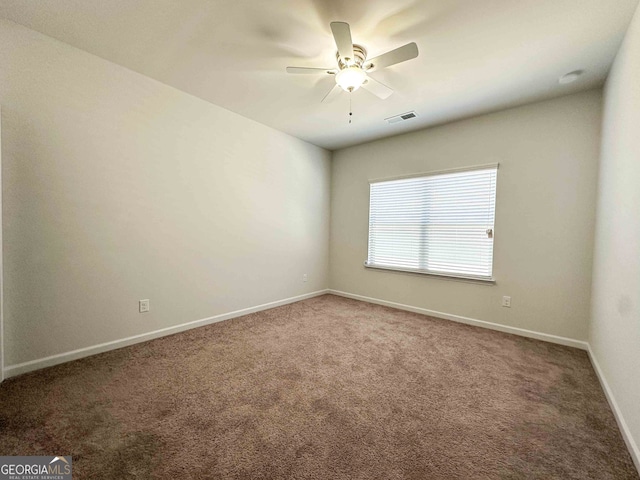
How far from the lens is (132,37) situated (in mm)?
2035

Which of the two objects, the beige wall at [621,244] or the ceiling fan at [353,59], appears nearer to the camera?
the beige wall at [621,244]

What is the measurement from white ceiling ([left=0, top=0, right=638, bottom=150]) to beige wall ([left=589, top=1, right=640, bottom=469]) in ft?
1.16

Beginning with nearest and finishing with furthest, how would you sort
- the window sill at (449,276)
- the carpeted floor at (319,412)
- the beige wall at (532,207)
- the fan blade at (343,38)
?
the carpeted floor at (319,412), the fan blade at (343,38), the beige wall at (532,207), the window sill at (449,276)

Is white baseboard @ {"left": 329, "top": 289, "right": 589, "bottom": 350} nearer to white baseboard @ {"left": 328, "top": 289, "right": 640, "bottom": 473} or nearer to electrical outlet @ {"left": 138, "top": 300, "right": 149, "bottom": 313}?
white baseboard @ {"left": 328, "top": 289, "right": 640, "bottom": 473}

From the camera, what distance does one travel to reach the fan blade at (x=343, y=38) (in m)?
1.58

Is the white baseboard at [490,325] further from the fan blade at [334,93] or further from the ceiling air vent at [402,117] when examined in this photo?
the fan blade at [334,93]

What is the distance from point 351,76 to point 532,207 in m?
2.52

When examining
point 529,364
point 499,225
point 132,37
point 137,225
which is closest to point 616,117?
point 499,225

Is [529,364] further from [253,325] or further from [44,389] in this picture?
[44,389]

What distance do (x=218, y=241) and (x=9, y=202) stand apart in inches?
67.5

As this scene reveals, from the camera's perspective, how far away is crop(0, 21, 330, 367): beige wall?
6.51 ft

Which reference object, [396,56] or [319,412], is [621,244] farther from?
[319,412]

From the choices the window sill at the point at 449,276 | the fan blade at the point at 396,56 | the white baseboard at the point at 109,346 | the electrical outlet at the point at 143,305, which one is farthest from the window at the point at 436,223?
the electrical outlet at the point at 143,305

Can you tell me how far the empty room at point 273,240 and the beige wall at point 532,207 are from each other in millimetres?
22
